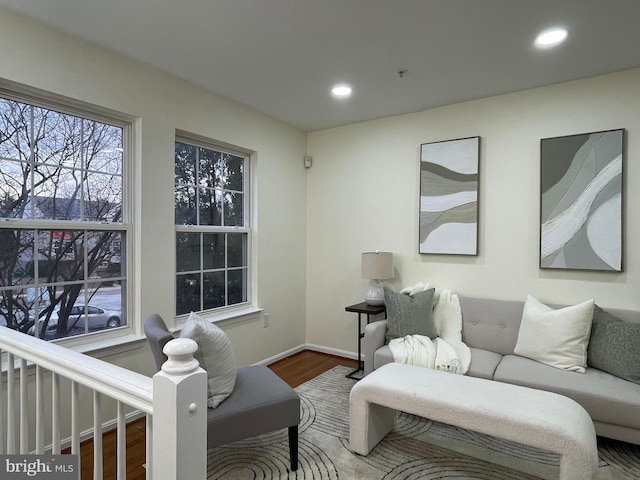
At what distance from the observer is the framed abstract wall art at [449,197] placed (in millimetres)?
3371

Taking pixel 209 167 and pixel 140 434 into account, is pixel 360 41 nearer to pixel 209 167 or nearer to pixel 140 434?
pixel 209 167

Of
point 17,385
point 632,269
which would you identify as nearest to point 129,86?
point 17,385

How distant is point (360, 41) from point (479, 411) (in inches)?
89.4

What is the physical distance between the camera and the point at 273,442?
240 cm

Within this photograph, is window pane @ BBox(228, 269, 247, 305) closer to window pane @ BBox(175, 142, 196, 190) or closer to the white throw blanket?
window pane @ BBox(175, 142, 196, 190)

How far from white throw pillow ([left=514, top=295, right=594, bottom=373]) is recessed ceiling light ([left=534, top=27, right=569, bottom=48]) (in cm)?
178

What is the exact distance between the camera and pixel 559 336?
2631 mm

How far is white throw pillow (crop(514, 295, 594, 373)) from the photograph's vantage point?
2574 millimetres

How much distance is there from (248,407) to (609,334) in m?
2.41

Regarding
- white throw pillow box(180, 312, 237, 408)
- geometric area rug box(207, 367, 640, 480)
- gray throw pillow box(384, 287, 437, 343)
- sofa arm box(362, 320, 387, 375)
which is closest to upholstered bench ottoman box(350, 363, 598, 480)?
geometric area rug box(207, 367, 640, 480)

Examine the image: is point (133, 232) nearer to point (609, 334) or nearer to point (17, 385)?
Result: point (17, 385)

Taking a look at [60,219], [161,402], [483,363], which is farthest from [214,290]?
[161,402]

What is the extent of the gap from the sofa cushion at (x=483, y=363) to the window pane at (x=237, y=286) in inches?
85.1

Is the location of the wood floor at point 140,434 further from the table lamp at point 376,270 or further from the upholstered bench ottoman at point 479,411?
the upholstered bench ottoman at point 479,411
